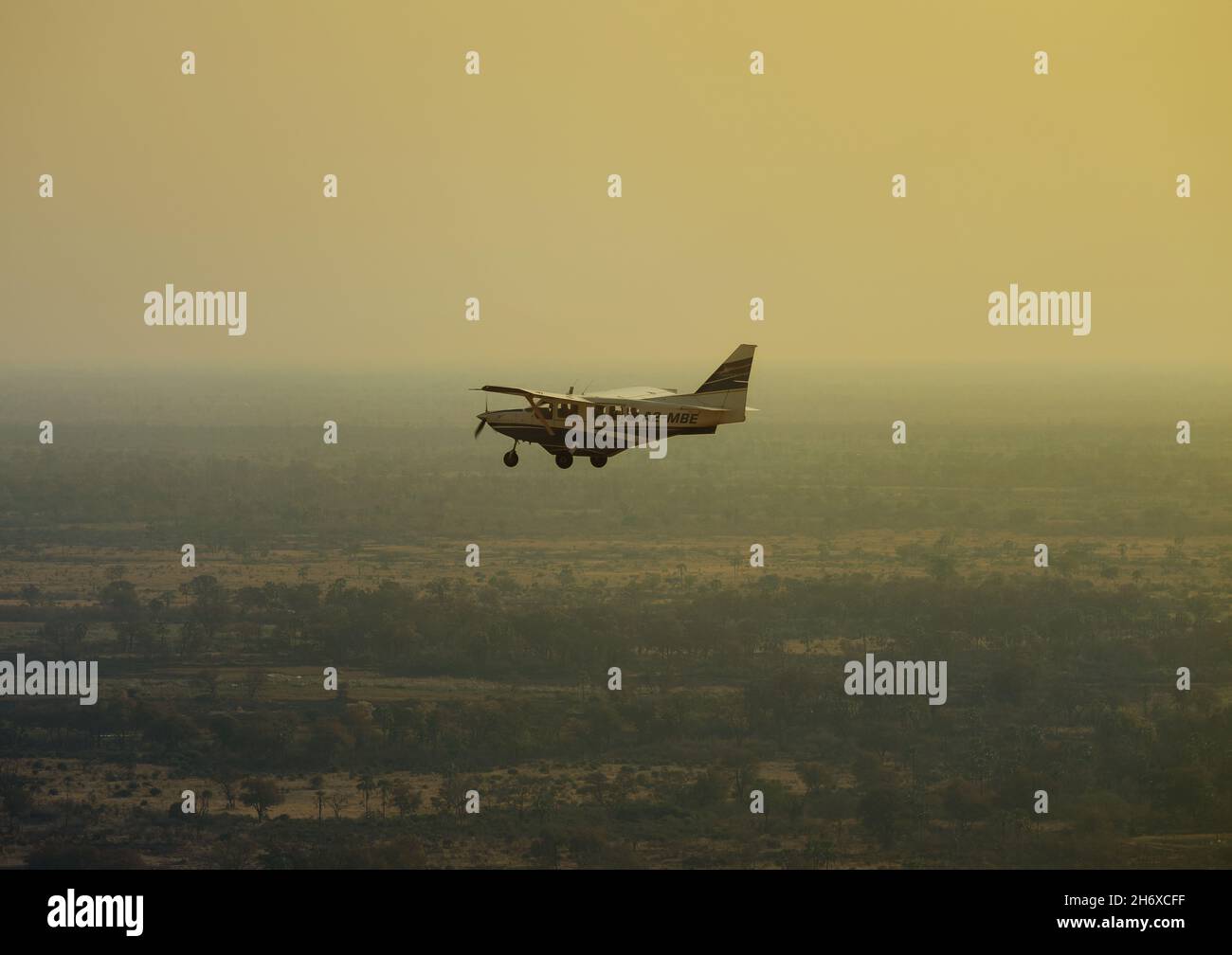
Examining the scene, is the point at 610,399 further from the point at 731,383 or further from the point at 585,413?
the point at 731,383

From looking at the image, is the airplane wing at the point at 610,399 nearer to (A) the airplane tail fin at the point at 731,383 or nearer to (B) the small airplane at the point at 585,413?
(B) the small airplane at the point at 585,413

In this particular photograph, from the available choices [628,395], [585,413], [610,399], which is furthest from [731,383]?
[585,413]

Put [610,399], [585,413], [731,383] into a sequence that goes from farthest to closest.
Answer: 1. [731,383]
2. [610,399]
3. [585,413]

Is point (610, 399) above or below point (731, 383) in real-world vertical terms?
below

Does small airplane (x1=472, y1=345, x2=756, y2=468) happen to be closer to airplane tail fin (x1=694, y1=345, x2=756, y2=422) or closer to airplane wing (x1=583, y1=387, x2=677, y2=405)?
airplane wing (x1=583, y1=387, x2=677, y2=405)

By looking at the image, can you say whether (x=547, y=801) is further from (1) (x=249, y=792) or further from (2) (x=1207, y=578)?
(2) (x=1207, y=578)

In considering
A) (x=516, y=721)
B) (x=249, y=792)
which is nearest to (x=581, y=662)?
(x=516, y=721)

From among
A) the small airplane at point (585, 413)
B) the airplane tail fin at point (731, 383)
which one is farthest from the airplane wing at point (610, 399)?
the airplane tail fin at point (731, 383)
